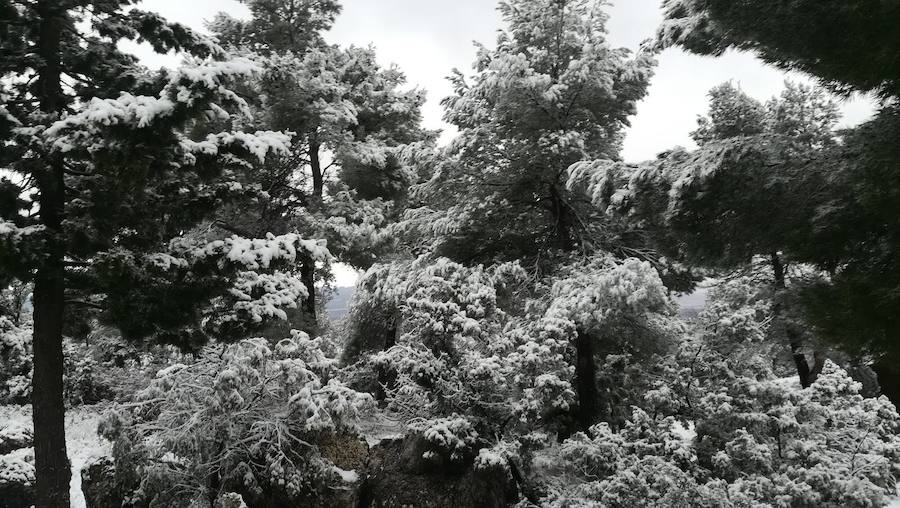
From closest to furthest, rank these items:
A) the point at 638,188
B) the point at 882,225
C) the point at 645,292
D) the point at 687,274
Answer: the point at 882,225
the point at 638,188
the point at 645,292
the point at 687,274

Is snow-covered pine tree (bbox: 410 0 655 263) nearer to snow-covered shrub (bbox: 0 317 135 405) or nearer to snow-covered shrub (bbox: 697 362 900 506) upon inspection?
snow-covered shrub (bbox: 697 362 900 506)

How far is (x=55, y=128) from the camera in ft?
16.0

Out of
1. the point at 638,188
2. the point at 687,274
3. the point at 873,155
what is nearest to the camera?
the point at 873,155

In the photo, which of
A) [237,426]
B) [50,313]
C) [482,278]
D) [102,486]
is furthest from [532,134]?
[102,486]

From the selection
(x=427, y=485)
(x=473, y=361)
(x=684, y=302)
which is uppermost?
(x=684, y=302)

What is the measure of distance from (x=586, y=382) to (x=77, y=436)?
12703 millimetres

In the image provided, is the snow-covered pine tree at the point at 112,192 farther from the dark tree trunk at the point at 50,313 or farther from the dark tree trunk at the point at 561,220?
the dark tree trunk at the point at 561,220

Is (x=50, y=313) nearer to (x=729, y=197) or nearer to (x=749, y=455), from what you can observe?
(x=729, y=197)

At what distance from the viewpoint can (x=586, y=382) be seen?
9812mm

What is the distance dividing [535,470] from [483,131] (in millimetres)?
6392

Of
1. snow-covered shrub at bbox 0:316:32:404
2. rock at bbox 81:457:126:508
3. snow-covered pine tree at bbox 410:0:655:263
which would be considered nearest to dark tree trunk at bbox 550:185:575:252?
snow-covered pine tree at bbox 410:0:655:263

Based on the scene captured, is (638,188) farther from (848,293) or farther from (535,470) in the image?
(535,470)

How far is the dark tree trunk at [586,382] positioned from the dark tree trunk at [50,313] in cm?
795

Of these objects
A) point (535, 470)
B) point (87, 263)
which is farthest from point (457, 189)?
point (87, 263)
